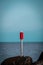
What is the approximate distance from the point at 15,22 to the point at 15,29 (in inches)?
4.7

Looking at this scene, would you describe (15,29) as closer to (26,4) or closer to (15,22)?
(15,22)

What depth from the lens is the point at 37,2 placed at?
7.95 ft

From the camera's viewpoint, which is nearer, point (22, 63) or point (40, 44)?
point (22, 63)

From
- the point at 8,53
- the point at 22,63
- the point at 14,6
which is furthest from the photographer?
the point at 8,53

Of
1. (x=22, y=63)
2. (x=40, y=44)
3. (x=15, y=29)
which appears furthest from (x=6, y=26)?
(x=22, y=63)

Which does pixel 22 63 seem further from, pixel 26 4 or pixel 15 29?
pixel 26 4

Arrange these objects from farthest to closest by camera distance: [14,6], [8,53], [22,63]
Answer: [8,53]
[14,6]
[22,63]

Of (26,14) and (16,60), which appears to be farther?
(26,14)

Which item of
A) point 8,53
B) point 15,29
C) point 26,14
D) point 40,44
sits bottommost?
point 8,53

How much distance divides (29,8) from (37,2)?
0.18 metres

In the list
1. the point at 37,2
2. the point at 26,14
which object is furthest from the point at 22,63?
the point at 37,2

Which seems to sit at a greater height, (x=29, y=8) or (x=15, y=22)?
(x=29, y=8)

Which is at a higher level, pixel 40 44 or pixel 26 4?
pixel 26 4

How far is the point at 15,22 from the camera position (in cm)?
241
